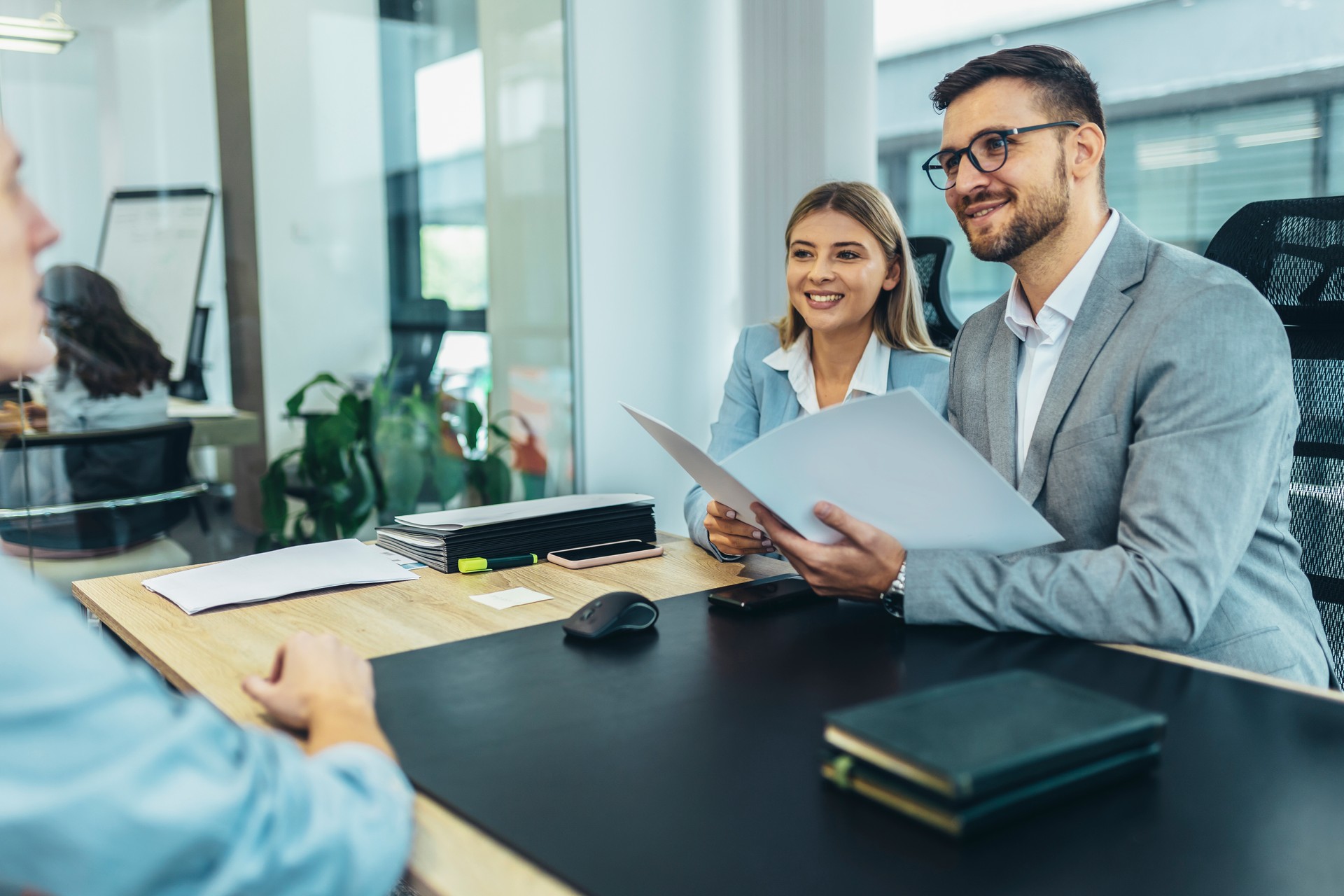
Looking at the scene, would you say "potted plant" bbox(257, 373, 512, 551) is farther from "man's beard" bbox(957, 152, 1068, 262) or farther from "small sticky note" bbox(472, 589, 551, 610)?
"man's beard" bbox(957, 152, 1068, 262)

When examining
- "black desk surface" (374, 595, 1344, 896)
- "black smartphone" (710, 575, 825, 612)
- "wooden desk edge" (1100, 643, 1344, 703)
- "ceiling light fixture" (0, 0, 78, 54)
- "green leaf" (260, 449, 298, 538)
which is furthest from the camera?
"green leaf" (260, 449, 298, 538)

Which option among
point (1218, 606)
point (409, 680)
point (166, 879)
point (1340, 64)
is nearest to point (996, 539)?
point (1218, 606)

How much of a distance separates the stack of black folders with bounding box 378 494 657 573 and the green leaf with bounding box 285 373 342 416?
1.49 metres

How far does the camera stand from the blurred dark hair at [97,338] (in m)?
2.79

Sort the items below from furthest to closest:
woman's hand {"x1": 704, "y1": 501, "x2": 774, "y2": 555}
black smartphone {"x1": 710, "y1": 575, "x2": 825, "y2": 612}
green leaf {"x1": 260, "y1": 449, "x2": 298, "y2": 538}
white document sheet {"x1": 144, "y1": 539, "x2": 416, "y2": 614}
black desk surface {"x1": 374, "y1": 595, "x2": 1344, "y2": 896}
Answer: green leaf {"x1": 260, "y1": 449, "x2": 298, "y2": 538}
woman's hand {"x1": 704, "y1": 501, "x2": 774, "y2": 555}
white document sheet {"x1": 144, "y1": 539, "x2": 416, "y2": 614}
black smartphone {"x1": 710, "y1": 575, "x2": 825, "y2": 612}
black desk surface {"x1": 374, "y1": 595, "x2": 1344, "y2": 896}

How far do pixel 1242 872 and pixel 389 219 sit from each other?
302 cm

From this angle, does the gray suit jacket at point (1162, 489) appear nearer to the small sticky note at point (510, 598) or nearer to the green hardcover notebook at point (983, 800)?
the green hardcover notebook at point (983, 800)

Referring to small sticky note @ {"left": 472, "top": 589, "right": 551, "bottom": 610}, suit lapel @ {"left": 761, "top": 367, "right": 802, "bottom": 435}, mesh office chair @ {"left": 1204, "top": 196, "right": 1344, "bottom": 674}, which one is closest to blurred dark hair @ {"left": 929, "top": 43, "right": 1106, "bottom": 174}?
mesh office chair @ {"left": 1204, "top": 196, "right": 1344, "bottom": 674}

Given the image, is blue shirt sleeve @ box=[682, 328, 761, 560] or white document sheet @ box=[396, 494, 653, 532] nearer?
white document sheet @ box=[396, 494, 653, 532]

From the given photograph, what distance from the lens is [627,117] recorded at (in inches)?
138

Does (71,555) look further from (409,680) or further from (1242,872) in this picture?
(1242,872)

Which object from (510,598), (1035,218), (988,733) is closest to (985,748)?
(988,733)

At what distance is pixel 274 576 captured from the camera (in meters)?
1.55

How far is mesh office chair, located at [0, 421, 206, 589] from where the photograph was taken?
110 inches
